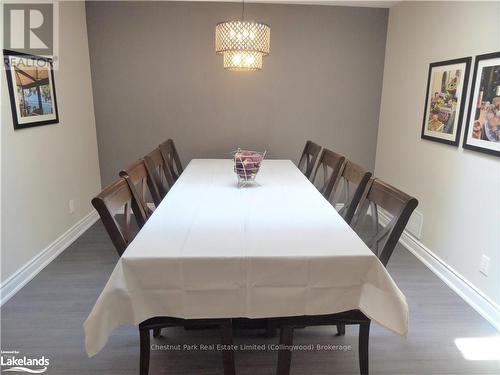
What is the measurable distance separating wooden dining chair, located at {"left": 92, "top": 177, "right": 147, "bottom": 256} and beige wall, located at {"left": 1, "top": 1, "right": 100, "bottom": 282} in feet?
3.55

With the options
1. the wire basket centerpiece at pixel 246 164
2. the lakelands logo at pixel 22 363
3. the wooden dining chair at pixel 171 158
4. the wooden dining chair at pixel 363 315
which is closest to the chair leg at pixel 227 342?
the wooden dining chair at pixel 363 315

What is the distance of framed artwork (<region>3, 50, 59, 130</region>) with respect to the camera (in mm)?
2328

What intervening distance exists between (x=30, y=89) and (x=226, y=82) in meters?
1.75

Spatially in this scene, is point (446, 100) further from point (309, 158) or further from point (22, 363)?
point (22, 363)

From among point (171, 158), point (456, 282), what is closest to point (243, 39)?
point (171, 158)

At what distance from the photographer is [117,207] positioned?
1.56 m

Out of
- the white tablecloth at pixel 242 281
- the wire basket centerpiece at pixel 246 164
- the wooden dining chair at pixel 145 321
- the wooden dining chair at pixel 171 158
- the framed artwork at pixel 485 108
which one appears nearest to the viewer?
the white tablecloth at pixel 242 281

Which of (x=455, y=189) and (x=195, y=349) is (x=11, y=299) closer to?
(x=195, y=349)

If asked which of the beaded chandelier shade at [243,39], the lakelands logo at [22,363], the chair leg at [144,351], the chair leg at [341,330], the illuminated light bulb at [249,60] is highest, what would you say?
the beaded chandelier shade at [243,39]

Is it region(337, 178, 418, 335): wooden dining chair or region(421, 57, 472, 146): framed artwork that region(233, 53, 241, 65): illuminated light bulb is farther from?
region(421, 57, 472, 146): framed artwork

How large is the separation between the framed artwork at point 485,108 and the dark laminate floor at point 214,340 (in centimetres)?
106

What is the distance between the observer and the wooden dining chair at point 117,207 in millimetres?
1431

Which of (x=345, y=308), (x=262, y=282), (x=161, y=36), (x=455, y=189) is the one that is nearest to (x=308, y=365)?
(x=345, y=308)

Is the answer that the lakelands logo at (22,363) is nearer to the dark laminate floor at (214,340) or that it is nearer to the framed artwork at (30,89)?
the dark laminate floor at (214,340)
